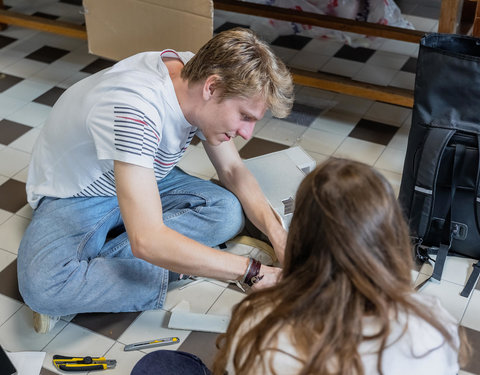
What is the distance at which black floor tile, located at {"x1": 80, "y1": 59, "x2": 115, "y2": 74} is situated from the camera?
10.6 ft

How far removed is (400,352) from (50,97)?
7.76 ft

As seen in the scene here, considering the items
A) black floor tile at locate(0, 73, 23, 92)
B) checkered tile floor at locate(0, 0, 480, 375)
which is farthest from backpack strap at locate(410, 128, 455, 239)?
black floor tile at locate(0, 73, 23, 92)

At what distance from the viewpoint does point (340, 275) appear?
3.42ft

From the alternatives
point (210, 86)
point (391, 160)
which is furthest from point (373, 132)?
point (210, 86)

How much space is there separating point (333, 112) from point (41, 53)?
1548 millimetres

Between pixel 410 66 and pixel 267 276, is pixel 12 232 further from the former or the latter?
pixel 410 66

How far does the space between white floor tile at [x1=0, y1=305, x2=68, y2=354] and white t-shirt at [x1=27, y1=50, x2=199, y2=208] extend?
0.36 m

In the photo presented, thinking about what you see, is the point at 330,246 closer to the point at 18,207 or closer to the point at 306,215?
the point at 306,215

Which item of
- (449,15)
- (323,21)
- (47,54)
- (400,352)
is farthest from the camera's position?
(47,54)

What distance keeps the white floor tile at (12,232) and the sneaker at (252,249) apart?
2.28ft

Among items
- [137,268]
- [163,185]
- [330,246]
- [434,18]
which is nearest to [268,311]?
[330,246]

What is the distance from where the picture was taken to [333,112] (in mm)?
2943

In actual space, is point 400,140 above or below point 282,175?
below

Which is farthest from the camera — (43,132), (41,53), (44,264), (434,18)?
(434,18)
